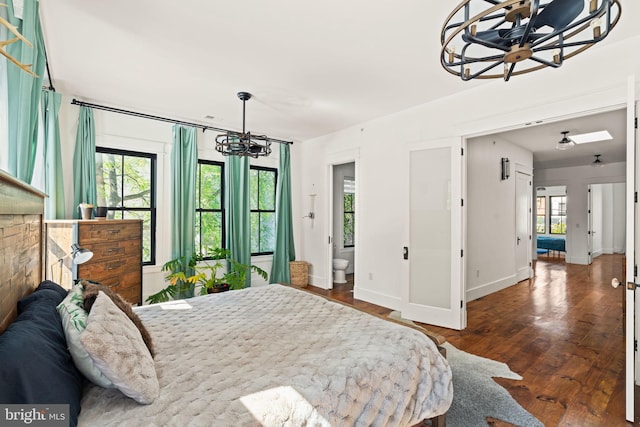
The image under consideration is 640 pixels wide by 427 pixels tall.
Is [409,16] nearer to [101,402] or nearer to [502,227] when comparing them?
[101,402]

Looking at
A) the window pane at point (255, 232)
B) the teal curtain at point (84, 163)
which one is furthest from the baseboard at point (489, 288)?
the teal curtain at point (84, 163)

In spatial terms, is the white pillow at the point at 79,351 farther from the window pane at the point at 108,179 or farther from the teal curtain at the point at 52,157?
the window pane at the point at 108,179

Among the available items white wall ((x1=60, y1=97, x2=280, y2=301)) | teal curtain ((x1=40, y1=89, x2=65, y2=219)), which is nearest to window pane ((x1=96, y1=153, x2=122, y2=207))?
white wall ((x1=60, y1=97, x2=280, y2=301))

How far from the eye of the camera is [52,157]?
3.41 metres

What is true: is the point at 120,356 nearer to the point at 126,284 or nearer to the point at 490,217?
the point at 126,284

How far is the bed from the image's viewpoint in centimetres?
111

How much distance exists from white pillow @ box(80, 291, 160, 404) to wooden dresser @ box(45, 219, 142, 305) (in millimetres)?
2012

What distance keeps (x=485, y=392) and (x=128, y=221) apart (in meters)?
3.69

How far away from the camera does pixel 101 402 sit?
1169 mm

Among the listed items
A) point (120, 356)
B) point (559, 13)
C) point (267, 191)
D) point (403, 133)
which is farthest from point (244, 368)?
point (267, 191)

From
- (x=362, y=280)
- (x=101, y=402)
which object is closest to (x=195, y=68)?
(x=101, y=402)

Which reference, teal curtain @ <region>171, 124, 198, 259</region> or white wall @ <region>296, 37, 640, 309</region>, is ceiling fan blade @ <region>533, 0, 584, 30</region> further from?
teal curtain @ <region>171, 124, 198, 259</region>

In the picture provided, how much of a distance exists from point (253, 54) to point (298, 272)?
388cm

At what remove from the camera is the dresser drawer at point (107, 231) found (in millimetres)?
2878
